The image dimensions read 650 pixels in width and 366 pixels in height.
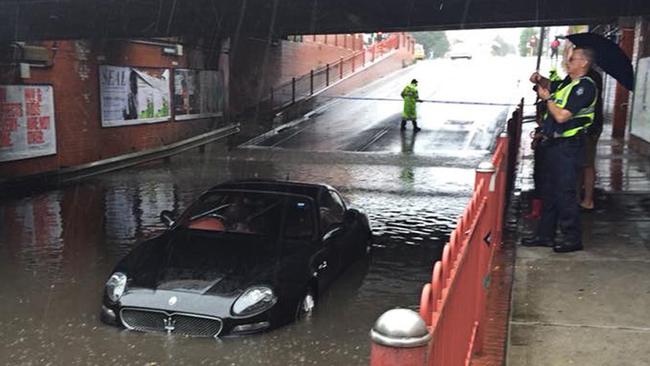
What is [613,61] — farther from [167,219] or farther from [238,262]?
[167,219]

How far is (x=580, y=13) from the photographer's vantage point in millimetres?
12266

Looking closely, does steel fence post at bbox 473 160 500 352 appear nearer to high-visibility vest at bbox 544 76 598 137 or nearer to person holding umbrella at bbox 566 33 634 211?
high-visibility vest at bbox 544 76 598 137

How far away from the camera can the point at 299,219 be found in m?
6.62

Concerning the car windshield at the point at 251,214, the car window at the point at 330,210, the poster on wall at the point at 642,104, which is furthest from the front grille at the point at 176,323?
the poster on wall at the point at 642,104

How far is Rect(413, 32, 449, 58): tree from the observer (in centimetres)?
9006

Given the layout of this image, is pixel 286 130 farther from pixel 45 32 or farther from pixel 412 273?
pixel 412 273

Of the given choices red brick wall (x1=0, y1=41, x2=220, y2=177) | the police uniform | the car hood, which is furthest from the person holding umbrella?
red brick wall (x1=0, y1=41, x2=220, y2=177)

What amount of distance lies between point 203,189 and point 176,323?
8102 mm

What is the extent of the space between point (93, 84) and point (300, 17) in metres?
5.75

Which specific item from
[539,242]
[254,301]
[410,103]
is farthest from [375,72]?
[254,301]

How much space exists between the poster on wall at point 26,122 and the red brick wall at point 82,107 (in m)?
0.17

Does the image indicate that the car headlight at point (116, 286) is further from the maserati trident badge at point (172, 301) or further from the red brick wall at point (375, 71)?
the red brick wall at point (375, 71)

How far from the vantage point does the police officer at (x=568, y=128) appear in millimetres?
5660

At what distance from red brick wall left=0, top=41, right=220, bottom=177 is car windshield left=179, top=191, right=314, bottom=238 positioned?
8.29 metres
